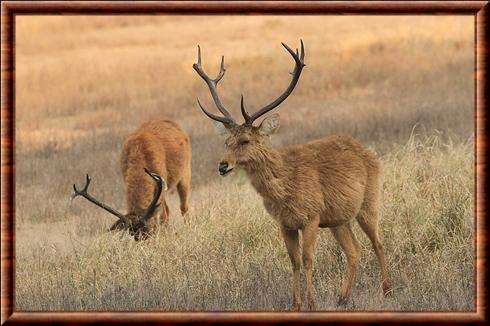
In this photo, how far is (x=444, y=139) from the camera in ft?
57.5

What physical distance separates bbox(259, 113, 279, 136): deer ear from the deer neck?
0.57ft

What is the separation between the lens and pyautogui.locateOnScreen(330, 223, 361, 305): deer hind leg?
30.9 ft

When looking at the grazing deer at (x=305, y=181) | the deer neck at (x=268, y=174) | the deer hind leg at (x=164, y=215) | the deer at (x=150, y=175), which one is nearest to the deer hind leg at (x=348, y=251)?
the grazing deer at (x=305, y=181)

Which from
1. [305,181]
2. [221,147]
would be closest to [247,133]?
[305,181]

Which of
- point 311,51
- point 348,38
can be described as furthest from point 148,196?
point 348,38

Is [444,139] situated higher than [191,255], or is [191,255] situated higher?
[444,139]

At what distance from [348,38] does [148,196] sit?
1572 centimetres

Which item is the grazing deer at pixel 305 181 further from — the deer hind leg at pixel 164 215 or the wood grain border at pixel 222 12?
the deer hind leg at pixel 164 215

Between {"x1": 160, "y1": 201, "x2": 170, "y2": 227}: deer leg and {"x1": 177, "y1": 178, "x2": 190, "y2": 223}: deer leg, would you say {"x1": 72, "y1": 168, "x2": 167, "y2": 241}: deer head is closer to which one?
{"x1": 160, "y1": 201, "x2": 170, "y2": 227}: deer leg

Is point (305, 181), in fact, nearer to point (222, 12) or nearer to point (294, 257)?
point (294, 257)

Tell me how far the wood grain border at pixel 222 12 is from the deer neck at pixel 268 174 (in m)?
1.46

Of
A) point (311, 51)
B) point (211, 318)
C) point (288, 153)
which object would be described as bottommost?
point (211, 318)

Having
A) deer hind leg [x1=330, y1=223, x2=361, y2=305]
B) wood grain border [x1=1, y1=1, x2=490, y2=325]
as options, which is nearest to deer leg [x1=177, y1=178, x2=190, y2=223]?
deer hind leg [x1=330, y1=223, x2=361, y2=305]

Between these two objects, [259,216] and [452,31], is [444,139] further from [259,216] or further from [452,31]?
[452,31]
